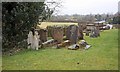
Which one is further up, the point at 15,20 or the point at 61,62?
the point at 15,20

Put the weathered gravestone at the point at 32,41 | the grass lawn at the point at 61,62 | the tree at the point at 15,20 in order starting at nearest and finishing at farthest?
the grass lawn at the point at 61,62 < the tree at the point at 15,20 < the weathered gravestone at the point at 32,41

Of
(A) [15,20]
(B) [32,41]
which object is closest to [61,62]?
(A) [15,20]

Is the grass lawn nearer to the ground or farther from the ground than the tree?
nearer to the ground

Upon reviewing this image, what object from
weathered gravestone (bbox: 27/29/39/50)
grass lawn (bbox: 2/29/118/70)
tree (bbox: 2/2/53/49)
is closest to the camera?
grass lawn (bbox: 2/29/118/70)

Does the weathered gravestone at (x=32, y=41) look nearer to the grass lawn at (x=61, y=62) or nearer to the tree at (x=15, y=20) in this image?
the tree at (x=15, y=20)

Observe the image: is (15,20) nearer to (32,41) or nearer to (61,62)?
(32,41)

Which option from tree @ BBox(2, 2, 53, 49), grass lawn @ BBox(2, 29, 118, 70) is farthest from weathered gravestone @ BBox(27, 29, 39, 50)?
grass lawn @ BBox(2, 29, 118, 70)

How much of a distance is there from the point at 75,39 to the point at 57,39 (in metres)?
1.44

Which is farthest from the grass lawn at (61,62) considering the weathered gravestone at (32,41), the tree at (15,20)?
the weathered gravestone at (32,41)

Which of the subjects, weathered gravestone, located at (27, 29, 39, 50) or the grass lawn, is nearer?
the grass lawn

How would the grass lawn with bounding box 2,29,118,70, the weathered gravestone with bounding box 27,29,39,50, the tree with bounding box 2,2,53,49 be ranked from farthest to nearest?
the weathered gravestone with bounding box 27,29,39,50, the tree with bounding box 2,2,53,49, the grass lawn with bounding box 2,29,118,70

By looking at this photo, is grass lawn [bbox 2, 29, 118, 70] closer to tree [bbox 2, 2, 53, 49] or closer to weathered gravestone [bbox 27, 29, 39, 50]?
tree [bbox 2, 2, 53, 49]

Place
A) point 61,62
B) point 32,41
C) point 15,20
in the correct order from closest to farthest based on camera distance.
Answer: point 61,62 < point 15,20 < point 32,41

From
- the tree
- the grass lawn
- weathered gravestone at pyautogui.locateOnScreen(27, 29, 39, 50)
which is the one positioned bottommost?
the grass lawn
